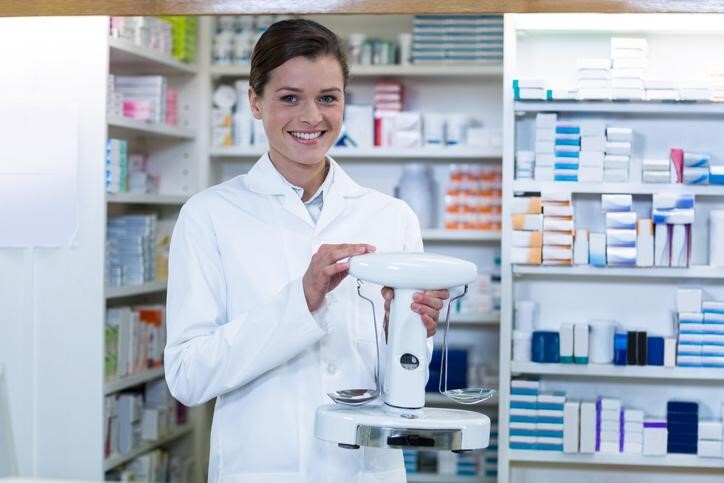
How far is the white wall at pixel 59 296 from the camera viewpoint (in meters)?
2.79

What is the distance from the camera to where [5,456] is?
102 inches

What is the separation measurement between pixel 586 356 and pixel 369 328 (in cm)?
149

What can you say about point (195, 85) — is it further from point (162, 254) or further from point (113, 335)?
point (113, 335)

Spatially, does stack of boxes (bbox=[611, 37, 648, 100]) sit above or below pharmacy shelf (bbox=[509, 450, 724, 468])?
above

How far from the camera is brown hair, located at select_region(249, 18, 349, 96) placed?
205cm

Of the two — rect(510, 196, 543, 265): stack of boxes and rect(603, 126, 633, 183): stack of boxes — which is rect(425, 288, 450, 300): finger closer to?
rect(510, 196, 543, 265): stack of boxes

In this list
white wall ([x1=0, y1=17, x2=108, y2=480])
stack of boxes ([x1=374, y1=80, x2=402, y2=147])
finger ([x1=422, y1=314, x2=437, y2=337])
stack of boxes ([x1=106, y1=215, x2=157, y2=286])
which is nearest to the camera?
finger ([x1=422, y1=314, x2=437, y2=337])

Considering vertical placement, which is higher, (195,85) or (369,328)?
(195,85)

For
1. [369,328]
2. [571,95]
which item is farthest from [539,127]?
[369,328]

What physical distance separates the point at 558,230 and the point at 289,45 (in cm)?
167

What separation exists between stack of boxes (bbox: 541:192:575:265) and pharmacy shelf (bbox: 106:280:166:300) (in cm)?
185

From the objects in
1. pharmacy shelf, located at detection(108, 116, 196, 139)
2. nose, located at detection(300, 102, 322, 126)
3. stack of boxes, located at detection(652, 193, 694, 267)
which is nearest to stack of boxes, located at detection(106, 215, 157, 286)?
pharmacy shelf, located at detection(108, 116, 196, 139)

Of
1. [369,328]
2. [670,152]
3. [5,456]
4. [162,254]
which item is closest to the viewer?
[369,328]

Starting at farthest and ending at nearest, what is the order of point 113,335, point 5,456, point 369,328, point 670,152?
point 113,335, point 670,152, point 5,456, point 369,328
